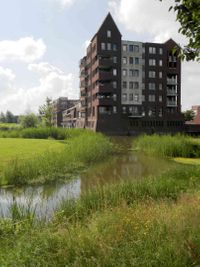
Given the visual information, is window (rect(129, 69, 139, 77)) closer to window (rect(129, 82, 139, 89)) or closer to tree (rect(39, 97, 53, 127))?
window (rect(129, 82, 139, 89))

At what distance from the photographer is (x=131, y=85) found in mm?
81750

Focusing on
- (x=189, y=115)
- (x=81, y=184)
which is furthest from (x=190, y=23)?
(x=189, y=115)

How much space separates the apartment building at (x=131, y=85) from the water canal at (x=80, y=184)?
4319 cm

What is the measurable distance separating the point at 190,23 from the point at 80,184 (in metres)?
12.7

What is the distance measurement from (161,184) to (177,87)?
7566 centimetres

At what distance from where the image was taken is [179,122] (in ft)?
276

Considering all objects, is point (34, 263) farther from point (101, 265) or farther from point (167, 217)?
point (167, 217)

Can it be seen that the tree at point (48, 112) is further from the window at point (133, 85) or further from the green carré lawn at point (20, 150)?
the green carré lawn at point (20, 150)

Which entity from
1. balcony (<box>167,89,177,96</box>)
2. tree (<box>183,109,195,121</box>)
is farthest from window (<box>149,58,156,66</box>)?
tree (<box>183,109,195,121</box>)

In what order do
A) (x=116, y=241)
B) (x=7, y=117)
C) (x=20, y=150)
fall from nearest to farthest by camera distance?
1. (x=116, y=241)
2. (x=20, y=150)
3. (x=7, y=117)

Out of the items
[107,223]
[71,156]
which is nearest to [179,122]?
[71,156]

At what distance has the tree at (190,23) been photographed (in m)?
6.57

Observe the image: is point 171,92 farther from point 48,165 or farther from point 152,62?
point 48,165

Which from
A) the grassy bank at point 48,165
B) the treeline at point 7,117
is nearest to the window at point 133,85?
the grassy bank at point 48,165
